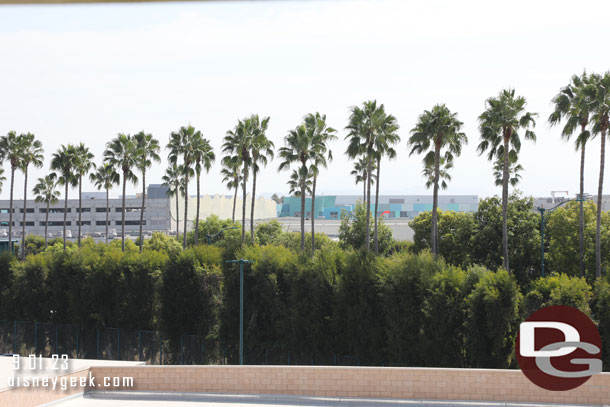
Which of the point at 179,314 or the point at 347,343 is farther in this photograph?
the point at 179,314

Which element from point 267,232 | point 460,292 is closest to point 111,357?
point 460,292

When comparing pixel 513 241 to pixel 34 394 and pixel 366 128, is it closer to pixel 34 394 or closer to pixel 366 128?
pixel 366 128

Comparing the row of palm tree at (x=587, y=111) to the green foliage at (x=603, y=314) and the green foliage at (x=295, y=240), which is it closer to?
the green foliage at (x=603, y=314)

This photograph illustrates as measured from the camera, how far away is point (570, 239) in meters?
54.3

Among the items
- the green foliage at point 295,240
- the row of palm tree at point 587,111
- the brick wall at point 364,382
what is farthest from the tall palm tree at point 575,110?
the green foliage at point 295,240

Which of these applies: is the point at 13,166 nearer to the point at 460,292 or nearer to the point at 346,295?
the point at 346,295

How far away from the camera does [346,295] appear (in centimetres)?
3800

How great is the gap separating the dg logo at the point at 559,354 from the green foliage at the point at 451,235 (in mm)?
24406

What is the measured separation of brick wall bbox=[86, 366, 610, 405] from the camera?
19344 millimetres

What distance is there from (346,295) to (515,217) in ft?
88.0

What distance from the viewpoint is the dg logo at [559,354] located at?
1953cm

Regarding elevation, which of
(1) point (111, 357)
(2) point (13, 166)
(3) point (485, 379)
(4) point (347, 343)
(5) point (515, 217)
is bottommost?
(1) point (111, 357)

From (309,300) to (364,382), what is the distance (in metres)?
19.7

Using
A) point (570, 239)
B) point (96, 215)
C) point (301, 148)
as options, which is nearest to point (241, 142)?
point (301, 148)
